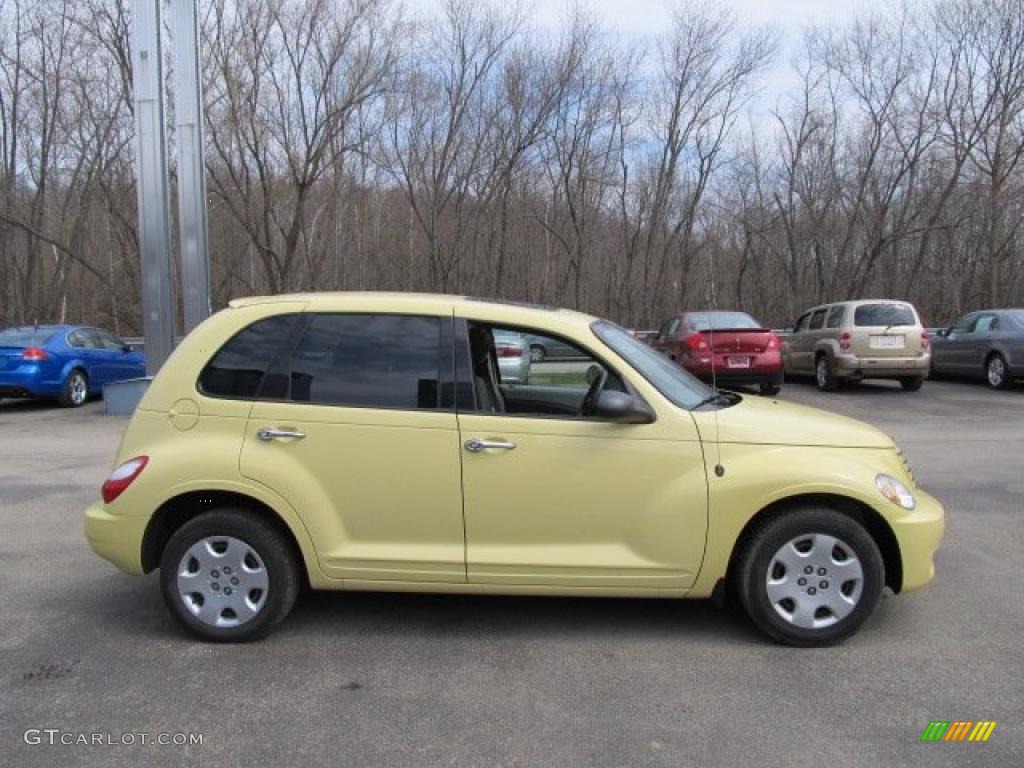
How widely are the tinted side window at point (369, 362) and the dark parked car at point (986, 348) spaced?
14.4m

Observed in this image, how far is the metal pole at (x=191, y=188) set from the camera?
1328 centimetres

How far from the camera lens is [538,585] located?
3.84 metres

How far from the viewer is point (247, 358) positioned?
4.01 m

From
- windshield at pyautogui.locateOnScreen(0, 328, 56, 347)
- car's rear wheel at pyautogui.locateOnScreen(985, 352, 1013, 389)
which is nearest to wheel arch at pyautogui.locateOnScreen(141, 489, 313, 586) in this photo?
windshield at pyautogui.locateOnScreen(0, 328, 56, 347)

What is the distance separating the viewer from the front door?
3.78 m

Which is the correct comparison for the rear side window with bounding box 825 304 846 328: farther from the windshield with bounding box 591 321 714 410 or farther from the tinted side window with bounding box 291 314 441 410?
the tinted side window with bounding box 291 314 441 410

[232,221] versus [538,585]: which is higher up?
[232,221]

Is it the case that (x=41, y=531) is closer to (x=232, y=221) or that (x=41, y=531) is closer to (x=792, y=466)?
(x=792, y=466)

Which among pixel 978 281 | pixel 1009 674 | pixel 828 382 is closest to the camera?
pixel 1009 674

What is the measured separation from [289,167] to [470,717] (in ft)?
76.2

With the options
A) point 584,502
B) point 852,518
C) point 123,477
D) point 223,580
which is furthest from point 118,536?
point 852,518

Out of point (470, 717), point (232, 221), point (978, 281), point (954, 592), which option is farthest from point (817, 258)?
point (470, 717)

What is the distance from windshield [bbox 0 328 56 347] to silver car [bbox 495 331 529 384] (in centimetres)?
1173

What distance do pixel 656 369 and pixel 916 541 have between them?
4.88ft
